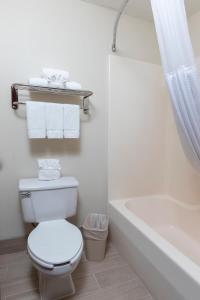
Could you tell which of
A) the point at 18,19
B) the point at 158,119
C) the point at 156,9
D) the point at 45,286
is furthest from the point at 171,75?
the point at 45,286

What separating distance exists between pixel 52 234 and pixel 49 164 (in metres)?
0.60

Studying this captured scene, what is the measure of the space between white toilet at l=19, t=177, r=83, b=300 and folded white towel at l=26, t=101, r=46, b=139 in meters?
0.42

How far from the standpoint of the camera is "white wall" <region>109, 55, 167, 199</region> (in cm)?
208

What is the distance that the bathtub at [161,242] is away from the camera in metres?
1.16

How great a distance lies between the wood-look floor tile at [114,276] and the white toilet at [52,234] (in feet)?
0.83

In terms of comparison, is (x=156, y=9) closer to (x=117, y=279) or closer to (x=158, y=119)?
(x=158, y=119)

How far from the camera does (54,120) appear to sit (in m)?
1.78

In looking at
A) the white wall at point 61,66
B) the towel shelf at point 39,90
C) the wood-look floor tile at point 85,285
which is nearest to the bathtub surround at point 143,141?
the white wall at point 61,66

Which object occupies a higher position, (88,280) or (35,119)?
(35,119)

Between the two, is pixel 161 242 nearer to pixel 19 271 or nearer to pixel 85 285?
pixel 85 285

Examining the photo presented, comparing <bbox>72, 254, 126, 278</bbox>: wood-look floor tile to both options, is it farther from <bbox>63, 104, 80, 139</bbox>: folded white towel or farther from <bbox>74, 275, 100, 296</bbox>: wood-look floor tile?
<bbox>63, 104, 80, 139</bbox>: folded white towel

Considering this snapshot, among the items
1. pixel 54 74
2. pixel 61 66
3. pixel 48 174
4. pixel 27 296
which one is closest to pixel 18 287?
pixel 27 296

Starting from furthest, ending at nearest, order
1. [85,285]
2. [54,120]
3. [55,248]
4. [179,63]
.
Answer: [54,120] < [85,285] < [55,248] < [179,63]

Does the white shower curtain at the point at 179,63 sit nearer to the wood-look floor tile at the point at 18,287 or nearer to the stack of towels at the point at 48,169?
the stack of towels at the point at 48,169
